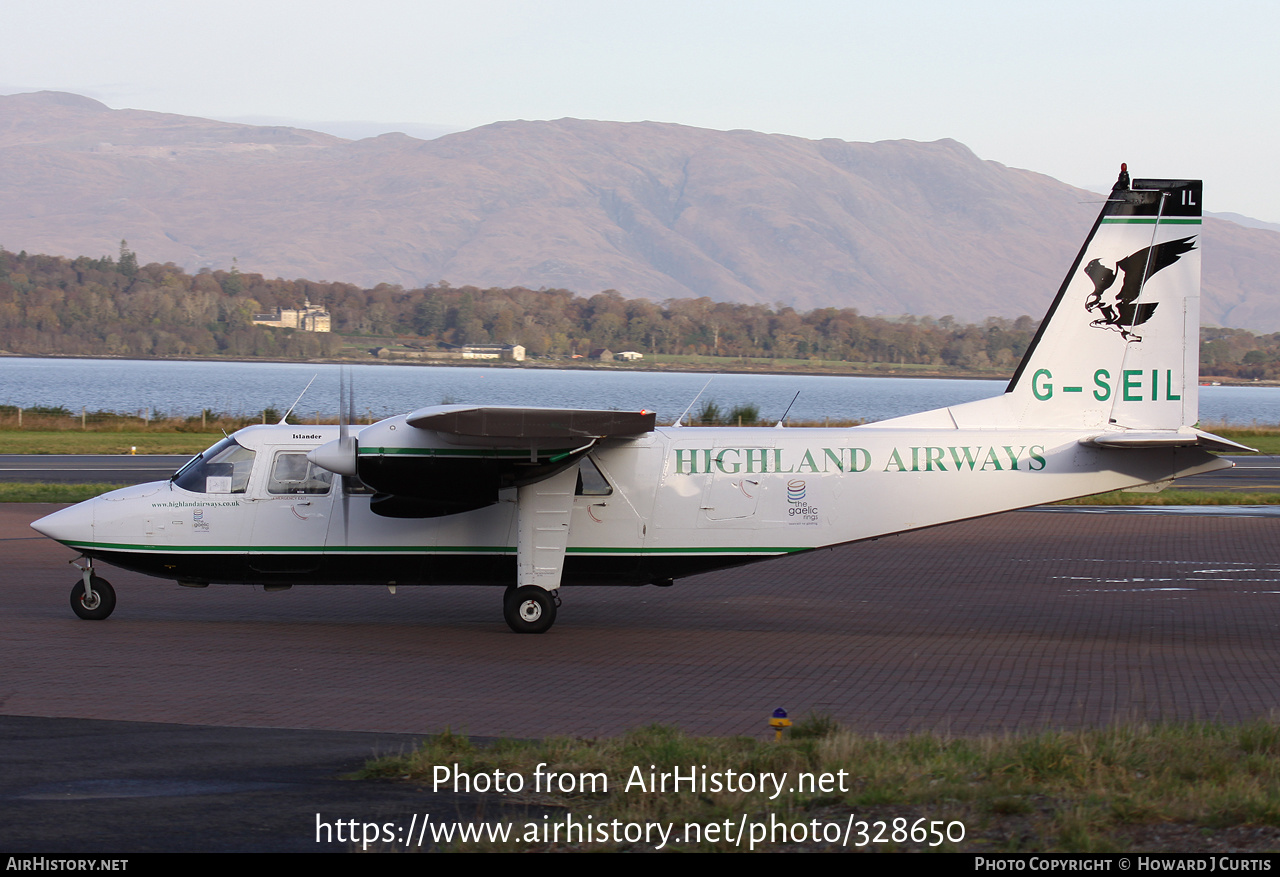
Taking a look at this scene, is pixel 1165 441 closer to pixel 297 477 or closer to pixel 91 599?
pixel 297 477

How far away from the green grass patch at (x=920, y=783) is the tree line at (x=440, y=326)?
153742 millimetres

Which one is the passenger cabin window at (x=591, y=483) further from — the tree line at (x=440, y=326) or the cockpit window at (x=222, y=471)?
the tree line at (x=440, y=326)

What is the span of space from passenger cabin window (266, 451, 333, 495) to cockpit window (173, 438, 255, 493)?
346 mm

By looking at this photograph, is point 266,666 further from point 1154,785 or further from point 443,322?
point 443,322

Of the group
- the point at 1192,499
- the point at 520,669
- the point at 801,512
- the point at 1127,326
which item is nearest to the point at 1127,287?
the point at 1127,326

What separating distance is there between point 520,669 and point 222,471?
17.2 ft

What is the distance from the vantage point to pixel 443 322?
165m

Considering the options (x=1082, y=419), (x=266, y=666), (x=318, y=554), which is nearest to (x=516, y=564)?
(x=318, y=554)

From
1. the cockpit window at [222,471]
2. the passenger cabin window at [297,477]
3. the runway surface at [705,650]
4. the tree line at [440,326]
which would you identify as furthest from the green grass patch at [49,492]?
the tree line at [440,326]

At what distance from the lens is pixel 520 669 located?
12.3 meters

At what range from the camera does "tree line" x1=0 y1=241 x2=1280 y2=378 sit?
16500 centimetres

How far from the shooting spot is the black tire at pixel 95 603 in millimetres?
14625

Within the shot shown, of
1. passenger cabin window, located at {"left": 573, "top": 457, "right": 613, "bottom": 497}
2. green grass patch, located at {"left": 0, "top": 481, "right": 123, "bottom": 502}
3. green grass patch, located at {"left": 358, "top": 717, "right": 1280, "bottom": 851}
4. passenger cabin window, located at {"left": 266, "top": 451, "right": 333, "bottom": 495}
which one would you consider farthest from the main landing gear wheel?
green grass patch, located at {"left": 0, "top": 481, "right": 123, "bottom": 502}

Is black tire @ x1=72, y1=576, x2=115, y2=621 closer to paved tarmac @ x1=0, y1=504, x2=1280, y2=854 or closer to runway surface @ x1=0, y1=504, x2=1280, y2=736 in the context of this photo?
runway surface @ x1=0, y1=504, x2=1280, y2=736
